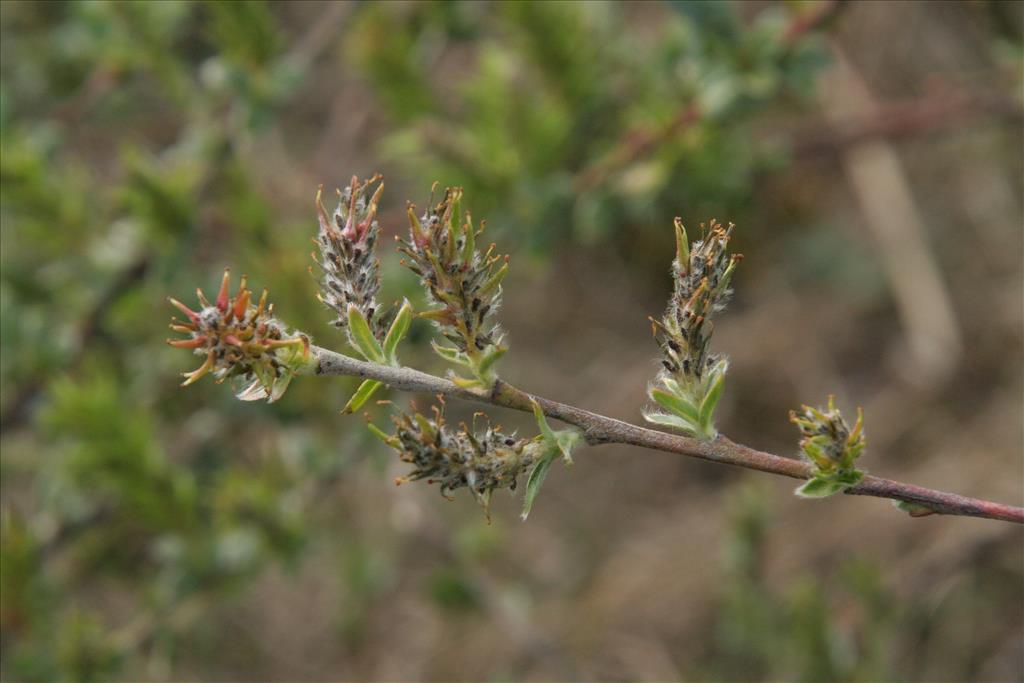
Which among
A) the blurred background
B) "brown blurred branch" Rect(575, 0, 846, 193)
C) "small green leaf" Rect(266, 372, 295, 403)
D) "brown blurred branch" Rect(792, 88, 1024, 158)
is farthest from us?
"brown blurred branch" Rect(792, 88, 1024, 158)

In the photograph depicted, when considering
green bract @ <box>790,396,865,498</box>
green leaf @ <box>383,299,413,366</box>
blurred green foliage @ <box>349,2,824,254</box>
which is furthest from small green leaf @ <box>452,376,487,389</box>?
blurred green foliage @ <box>349,2,824,254</box>

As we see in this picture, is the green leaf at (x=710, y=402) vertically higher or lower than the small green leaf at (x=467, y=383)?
higher

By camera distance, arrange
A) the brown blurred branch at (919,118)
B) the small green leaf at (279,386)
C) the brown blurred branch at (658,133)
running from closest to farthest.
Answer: the small green leaf at (279,386) → the brown blurred branch at (658,133) → the brown blurred branch at (919,118)

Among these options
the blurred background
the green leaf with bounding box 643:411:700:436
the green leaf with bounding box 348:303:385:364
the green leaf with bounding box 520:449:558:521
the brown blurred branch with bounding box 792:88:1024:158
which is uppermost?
the brown blurred branch with bounding box 792:88:1024:158

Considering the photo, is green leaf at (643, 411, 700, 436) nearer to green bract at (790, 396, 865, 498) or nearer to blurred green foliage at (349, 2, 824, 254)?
green bract at (790, 396, 865, 498)

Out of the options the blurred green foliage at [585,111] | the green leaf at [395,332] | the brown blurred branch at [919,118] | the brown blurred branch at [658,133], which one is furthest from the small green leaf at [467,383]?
the brown blurred branch at [919,118]

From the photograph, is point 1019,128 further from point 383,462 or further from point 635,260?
point 383,462

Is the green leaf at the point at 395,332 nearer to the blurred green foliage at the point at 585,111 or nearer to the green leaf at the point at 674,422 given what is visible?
the green leaf at the point at 674,422
